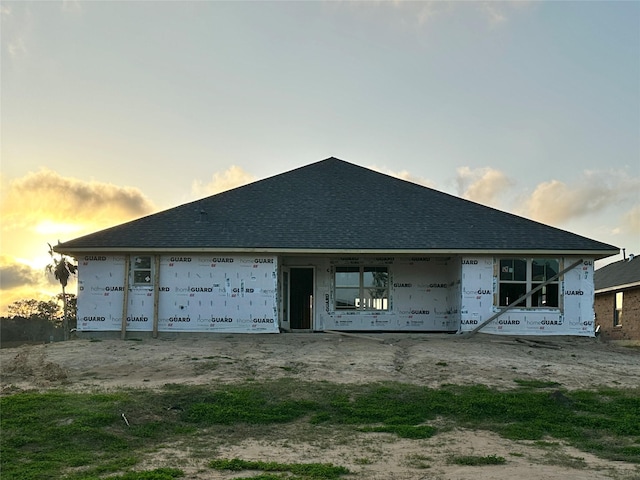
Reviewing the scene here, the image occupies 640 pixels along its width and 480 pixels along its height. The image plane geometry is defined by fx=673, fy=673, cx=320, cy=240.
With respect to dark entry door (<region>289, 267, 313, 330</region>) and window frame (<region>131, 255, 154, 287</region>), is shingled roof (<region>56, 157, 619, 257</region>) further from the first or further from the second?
dark entry door (<region>289, 267, 313, 330</region>)

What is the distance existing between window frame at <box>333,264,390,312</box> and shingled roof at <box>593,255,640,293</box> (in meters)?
14.4

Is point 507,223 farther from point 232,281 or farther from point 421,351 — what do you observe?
point 232,281

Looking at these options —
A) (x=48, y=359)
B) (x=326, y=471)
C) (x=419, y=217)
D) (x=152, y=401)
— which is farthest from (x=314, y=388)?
(x=419, y=217)

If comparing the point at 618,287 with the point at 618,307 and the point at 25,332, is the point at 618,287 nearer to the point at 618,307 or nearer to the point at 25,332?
the point at 618,307

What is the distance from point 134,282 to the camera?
2147 cm

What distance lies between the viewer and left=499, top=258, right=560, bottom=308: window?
21.7m

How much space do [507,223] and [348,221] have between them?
215 inches

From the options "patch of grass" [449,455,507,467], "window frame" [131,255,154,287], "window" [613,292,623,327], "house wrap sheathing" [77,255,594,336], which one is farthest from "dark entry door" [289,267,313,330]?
"window" [613,292,623,327]

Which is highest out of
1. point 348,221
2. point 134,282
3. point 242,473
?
point 348,221

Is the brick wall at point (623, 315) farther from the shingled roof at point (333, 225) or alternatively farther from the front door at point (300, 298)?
the front door at point (300, 298)

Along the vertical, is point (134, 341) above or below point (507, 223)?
below

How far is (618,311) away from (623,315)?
1.02 m

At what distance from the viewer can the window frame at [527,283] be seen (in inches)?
854

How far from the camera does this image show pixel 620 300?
1337 inches
